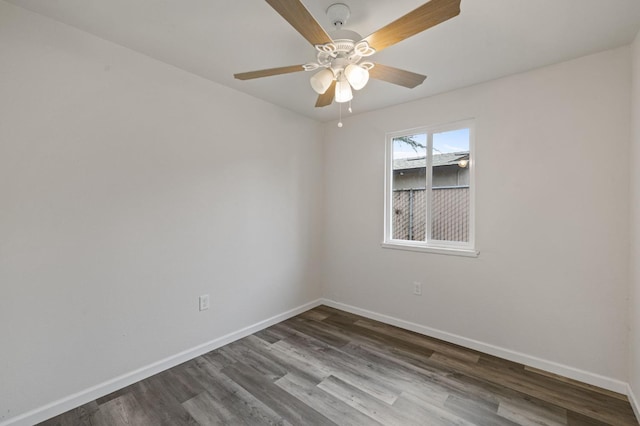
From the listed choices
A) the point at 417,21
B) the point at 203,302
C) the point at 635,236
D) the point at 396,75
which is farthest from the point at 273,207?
the point at 635,236

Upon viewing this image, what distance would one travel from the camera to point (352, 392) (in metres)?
1.97

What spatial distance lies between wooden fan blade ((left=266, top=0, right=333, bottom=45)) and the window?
1875mm

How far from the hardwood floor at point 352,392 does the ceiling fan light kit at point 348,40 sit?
1972 mm

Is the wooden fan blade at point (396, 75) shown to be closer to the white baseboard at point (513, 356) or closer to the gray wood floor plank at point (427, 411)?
the gray wood floor plank at point (427, 411)

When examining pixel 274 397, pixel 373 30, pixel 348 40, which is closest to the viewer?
pixel 348 40

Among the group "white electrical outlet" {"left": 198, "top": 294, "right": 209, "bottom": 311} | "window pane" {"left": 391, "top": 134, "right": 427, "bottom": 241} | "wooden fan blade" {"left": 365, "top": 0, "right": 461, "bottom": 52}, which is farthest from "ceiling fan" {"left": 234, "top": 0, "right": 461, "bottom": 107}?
"white electrical outlet" {"left": 198, "top": 294, "right": 209, "bottom": 311}

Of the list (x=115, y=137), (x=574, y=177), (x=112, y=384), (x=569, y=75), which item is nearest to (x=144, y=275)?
(x=112, y=384)

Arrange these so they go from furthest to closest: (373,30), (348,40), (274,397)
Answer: (274,397) < (373,30) < (348,40)

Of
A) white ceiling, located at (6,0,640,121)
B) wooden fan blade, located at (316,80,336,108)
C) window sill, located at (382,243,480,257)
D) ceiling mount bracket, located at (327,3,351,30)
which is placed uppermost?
white ceiling, located at (6,0,640,121)

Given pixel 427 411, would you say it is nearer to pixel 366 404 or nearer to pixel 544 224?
pixel 366 404

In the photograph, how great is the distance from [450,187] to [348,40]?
72.4 inches

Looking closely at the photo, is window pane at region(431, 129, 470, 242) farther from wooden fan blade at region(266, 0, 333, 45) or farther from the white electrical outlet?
the white electrical outlet

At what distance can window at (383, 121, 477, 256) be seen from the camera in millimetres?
2672

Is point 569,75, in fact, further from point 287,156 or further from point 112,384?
point 112,384
